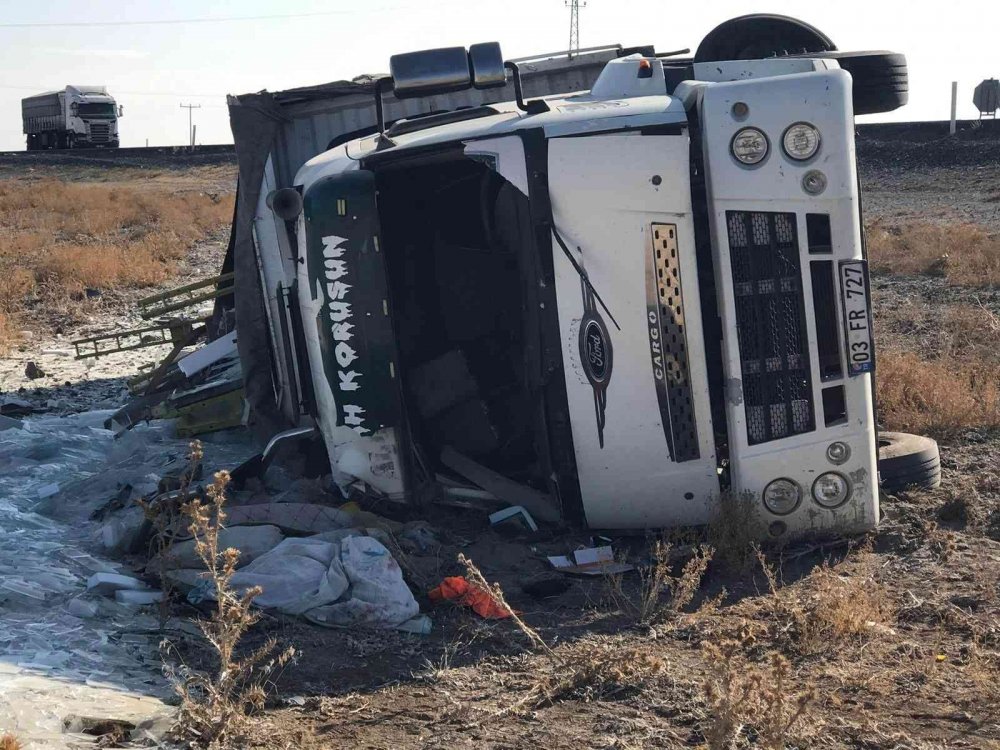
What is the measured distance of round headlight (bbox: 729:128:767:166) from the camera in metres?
4.76

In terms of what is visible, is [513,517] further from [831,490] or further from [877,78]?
[877,78]

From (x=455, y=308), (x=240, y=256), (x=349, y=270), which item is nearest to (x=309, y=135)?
(x=240, y=256)

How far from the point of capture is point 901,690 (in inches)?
143

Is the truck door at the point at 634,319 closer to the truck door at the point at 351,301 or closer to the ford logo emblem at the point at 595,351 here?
the ford logo emblem at the point at 595,351

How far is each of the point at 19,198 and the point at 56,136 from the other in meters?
20.8

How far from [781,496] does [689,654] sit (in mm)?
1157

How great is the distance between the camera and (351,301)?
5.12 meters

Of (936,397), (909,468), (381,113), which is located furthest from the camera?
(936,397)

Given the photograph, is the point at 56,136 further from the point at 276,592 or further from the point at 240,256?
the point at 276,592

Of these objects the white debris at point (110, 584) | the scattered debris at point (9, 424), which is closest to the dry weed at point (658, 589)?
the white debris at point (110, 584)

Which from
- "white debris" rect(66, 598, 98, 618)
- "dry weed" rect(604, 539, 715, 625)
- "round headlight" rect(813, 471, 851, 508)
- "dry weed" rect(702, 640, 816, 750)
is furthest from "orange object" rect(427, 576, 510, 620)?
"round headlight" rect(813, 471, 851, 508)

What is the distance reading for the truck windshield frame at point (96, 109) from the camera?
44219mm

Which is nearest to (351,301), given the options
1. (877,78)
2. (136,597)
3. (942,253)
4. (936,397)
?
(136,597)

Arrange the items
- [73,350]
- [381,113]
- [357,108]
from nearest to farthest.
A: [381,113]
[357,108]
[73,350]
